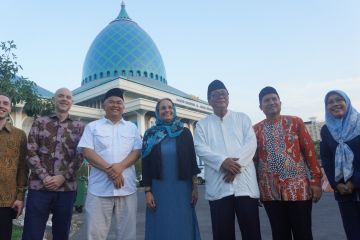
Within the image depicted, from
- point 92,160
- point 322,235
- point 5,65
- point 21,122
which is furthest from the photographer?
point 21,122

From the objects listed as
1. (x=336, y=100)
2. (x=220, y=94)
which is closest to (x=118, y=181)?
(x=220, y=94)

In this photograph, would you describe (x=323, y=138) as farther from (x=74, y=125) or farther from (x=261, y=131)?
(x=74, y=125)

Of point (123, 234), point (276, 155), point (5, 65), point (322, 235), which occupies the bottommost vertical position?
point (322, 235)

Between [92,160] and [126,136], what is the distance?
0.41 metres

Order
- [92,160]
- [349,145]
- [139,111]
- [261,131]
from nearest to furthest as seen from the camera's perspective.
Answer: [349,145]
[92,160]
[261,131]
[139,111]

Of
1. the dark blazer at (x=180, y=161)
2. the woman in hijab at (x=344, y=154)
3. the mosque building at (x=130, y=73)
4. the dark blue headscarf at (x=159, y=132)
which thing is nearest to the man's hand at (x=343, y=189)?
the woman in hijab at (x=344, y=154)

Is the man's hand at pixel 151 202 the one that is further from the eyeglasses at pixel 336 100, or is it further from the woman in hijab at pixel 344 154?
the eyeglasses at pixel 336 100

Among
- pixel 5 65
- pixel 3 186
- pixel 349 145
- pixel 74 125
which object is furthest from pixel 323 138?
pixel 5 65

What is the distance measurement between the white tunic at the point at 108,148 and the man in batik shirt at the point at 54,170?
0.67 feet

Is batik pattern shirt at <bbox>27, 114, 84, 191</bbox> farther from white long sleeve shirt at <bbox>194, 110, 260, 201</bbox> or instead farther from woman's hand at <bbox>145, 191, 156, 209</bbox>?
white long sleeve shirt at <bbox>194, 110, 260, 201</bbox>

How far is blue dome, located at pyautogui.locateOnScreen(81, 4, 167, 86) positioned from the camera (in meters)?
36.3

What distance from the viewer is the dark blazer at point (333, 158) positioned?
9.48ft

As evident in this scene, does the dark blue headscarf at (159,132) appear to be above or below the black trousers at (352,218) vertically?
above

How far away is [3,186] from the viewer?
10.1 feet
